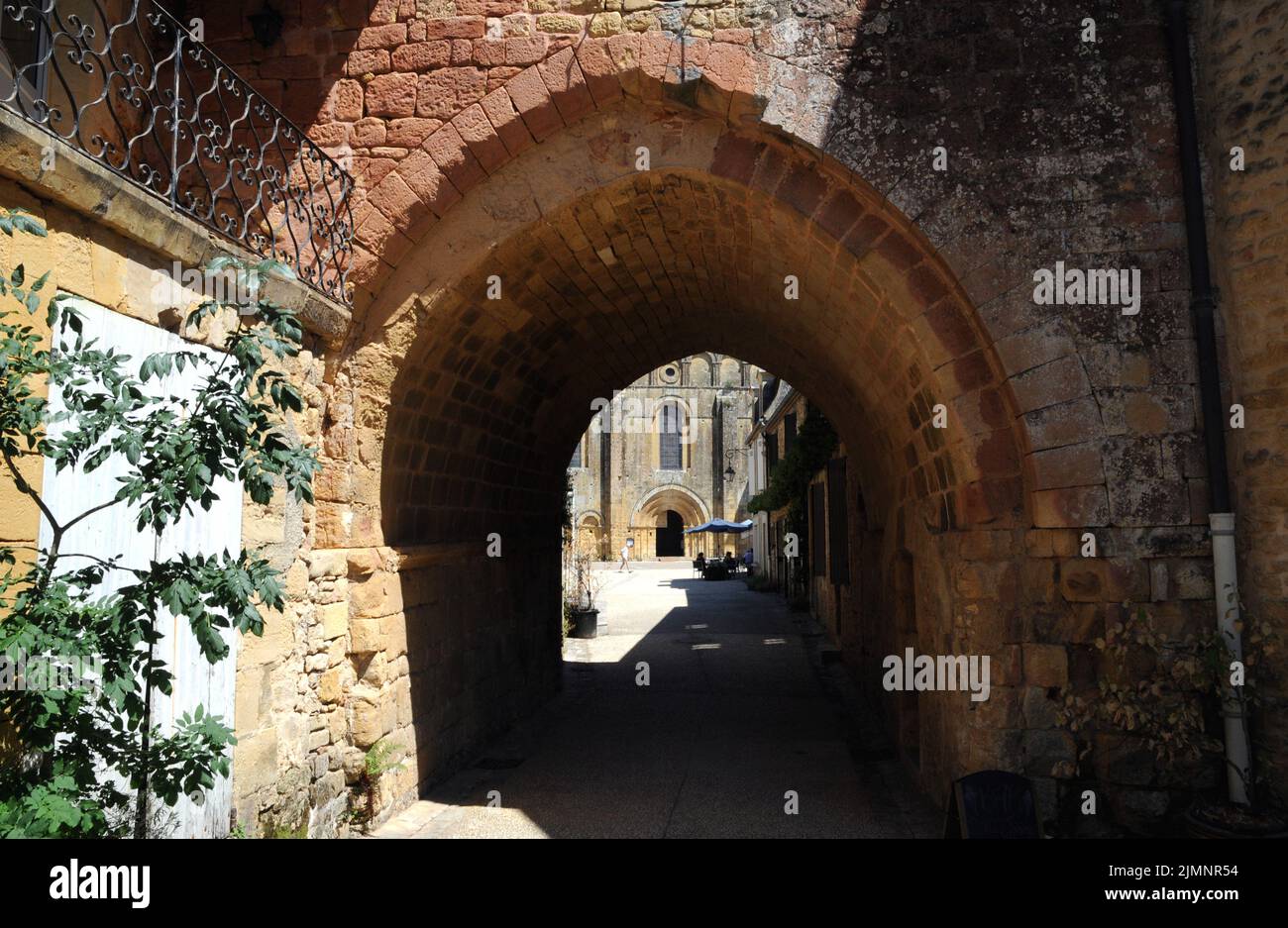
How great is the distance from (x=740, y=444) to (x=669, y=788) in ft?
115

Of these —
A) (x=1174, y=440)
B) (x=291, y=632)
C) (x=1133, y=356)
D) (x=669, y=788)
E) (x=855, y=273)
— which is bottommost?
(x=669, y=788)

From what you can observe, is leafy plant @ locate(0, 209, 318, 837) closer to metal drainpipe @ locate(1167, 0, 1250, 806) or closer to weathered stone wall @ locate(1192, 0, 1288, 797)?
metal drainpipe @ locate(1167, 0, 1250, 806)

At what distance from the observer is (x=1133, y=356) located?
475cm

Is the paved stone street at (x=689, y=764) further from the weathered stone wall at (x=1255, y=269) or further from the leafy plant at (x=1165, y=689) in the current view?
the weathered stone wall at (x=1255, y=269)

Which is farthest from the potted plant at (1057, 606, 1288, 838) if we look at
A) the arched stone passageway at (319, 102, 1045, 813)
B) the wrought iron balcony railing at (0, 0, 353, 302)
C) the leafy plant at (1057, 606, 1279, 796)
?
the wrought iron balcony railing at (0, 0, 353, 302)

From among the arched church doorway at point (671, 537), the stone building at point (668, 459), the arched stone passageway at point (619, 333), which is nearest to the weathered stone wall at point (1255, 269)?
the arched stone passageway at point (619, 333)

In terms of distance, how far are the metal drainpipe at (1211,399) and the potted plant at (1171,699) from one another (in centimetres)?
4

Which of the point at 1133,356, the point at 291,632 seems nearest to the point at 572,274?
the point at 291,632

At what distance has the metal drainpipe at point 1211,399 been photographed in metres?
4.37

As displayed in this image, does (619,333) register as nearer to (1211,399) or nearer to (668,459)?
(1211,399)

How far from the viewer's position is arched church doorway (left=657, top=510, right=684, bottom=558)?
42.7m

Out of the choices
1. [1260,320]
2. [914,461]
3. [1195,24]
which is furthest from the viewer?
[914,461]
